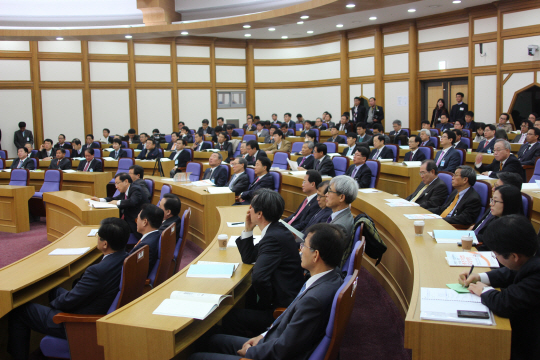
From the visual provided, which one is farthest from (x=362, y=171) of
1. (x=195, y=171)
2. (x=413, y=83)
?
(x=413, y=83)

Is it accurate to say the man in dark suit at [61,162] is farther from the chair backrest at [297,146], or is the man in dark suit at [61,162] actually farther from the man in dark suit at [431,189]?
the man in dark suit at [431,189]

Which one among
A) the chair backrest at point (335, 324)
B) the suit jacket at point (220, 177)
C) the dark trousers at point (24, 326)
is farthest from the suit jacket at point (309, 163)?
the chair backrest at point (335, 324)

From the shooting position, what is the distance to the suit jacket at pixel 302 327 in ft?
7.11

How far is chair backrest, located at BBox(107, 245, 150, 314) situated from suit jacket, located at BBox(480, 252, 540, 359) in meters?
2.08

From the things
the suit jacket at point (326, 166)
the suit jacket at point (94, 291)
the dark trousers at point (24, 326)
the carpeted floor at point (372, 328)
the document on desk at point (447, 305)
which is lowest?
the carpeted floor at point (372, 328)

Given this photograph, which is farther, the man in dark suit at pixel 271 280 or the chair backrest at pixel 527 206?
the chair backrest at pixel 527 206

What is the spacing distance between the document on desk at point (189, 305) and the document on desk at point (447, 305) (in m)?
1.06

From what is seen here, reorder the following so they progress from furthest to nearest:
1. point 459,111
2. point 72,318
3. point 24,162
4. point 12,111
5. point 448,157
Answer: point 12,111 → point 459,111 → point 24,162 → point 448,157 → point 72,318

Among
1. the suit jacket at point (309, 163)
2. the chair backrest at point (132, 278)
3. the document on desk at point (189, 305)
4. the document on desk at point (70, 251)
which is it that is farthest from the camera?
the suit jacket at point (309, 163)

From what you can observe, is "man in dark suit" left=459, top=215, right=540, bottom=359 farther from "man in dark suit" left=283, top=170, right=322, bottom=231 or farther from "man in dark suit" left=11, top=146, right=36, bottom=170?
"man in dark suit" left=11, top=146, right=36, bottom=170

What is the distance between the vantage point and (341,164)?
7.20 m

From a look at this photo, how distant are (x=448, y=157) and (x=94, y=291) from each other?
5.60 meters

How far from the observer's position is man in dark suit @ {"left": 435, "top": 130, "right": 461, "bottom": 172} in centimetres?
697

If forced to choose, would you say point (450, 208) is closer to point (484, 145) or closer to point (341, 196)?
point (341, 196)
